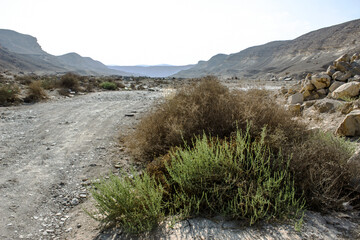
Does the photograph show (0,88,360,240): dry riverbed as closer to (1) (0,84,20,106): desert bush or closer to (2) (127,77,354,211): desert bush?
(2) (127,77,354,211): desert bush

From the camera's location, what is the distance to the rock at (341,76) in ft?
21.7

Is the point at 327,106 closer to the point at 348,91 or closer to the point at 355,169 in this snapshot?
the point at 348,91

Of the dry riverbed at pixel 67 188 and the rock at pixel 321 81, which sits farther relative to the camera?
the rock at pixel 321 81

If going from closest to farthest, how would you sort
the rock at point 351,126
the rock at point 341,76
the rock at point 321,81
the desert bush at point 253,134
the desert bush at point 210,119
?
1. the desert bush at point 253,134
2. the desert bush at point 210,119
3. the rock at point 351,126
4. the rock at point 341,76
5. the rock at point 321,81

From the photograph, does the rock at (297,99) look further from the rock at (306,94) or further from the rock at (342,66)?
the rock at (342,66)

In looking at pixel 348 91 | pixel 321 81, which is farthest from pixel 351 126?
pixel 321 81

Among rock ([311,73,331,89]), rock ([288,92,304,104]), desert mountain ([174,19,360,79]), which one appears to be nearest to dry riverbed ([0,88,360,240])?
rock ([288,92,304,104])

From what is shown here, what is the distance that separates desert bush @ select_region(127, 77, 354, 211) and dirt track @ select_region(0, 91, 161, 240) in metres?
0.97

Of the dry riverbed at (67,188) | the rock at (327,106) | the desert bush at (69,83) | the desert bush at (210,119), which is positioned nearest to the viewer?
the dry riverbed at (67,188)

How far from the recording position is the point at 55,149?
481 centimetres

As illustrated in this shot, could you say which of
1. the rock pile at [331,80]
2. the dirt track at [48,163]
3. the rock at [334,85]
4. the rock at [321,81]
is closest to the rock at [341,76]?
the rock pile at [331,80]

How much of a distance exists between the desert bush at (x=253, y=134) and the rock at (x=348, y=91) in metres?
2.54

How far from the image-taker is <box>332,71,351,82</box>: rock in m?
6.62

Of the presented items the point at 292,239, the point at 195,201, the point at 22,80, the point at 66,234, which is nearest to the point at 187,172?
the point at 195,201
